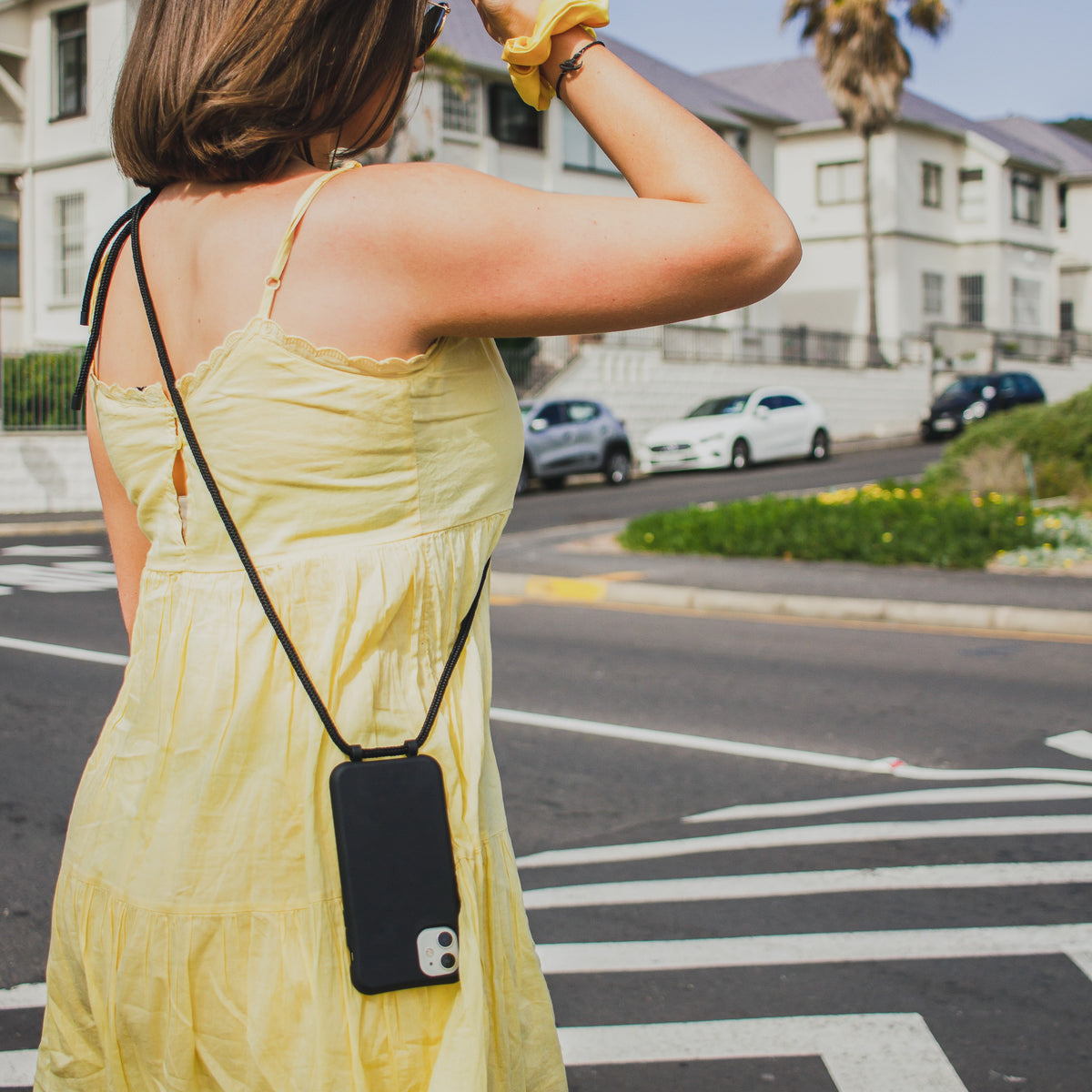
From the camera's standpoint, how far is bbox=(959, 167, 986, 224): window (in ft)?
145

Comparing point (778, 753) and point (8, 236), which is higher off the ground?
point (8, 236)

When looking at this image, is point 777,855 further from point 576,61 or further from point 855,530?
point 855,530

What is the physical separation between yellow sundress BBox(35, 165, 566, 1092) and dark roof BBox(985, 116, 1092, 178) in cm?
5389

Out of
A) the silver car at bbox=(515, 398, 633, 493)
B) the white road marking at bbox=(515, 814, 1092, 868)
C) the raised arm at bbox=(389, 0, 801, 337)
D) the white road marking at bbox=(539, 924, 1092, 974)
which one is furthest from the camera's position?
the silver car at bbox=(515, 398, 633, 493)

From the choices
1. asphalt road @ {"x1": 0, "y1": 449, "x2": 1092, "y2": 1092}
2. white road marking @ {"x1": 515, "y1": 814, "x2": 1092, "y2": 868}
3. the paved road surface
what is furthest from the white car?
white road marking @ {"x1": 515, "y1": 814, "x2": 1092, "y2": 868}

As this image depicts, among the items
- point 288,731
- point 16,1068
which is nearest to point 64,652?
point 16,1068

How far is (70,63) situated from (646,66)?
54.5 feet

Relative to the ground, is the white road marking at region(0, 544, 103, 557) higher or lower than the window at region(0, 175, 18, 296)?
lower

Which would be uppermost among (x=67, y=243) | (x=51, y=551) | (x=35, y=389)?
(x=67, y=243)

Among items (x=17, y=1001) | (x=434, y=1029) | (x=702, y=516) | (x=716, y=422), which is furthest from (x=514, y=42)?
(x=716, y=422)

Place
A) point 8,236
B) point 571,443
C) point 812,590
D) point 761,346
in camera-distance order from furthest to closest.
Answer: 1. point 761,346
2. point 571,443
3. point 8,236
4. point 812,590

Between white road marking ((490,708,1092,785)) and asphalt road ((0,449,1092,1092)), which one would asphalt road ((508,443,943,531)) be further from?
white road marking ((490,708,1092,785))

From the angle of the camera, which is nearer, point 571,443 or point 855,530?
point 855,530

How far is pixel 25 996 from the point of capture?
354 cm
